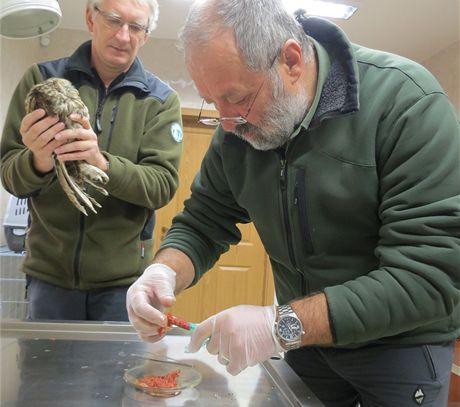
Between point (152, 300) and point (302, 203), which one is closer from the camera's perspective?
point (302, 203)

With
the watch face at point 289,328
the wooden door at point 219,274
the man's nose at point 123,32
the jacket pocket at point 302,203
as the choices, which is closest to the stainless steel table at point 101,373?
the watch face at point 289,328

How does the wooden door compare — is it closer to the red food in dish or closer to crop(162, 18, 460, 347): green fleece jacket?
crop(162, 18, 460, 347): green fleece jacket

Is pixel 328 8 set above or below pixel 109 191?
above

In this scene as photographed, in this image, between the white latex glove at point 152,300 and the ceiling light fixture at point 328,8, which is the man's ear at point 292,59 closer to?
the white latex glove at point 152,300

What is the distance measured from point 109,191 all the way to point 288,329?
0.62m

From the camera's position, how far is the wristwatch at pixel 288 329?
82 cm

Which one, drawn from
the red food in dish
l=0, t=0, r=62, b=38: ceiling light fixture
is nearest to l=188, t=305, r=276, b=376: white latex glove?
the red food in dish

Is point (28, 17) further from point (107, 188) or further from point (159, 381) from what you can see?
point (159, 381)

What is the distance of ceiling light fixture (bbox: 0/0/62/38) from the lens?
0.99 metres

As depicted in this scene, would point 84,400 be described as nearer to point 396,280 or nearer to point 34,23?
point 396,280

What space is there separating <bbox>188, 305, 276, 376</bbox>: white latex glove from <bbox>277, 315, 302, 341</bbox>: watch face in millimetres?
21

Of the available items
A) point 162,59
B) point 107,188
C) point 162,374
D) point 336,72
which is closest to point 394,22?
point 162,59

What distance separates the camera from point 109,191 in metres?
1.23

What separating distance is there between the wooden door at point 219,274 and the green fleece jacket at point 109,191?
2393mm
